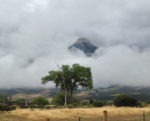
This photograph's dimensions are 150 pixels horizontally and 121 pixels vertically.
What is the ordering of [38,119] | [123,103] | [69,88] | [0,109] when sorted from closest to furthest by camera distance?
1. [38,119]
2. [0,109]
3. [123,103]
4. [69,88]

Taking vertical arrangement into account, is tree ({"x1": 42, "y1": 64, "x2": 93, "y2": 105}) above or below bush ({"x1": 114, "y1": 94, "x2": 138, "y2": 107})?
above

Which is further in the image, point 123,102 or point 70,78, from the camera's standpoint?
point 70,78

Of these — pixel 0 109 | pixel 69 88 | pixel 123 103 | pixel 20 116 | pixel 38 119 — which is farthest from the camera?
pixel 69 88

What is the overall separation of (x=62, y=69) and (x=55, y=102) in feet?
39.5

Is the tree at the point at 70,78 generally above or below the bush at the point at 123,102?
above

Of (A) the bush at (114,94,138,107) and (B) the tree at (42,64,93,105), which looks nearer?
(A) the bush at (114,94,138,107)

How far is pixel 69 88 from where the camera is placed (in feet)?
431

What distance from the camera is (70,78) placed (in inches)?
5187

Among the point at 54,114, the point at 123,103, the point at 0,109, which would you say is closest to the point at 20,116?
the point at 54,114

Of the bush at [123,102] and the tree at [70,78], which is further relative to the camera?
the tree at [70,78]

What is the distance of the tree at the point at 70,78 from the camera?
131m

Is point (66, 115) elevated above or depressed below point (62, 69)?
below

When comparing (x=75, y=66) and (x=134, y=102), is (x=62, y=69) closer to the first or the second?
(x=75, y=66)

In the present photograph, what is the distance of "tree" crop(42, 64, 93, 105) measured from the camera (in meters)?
131
